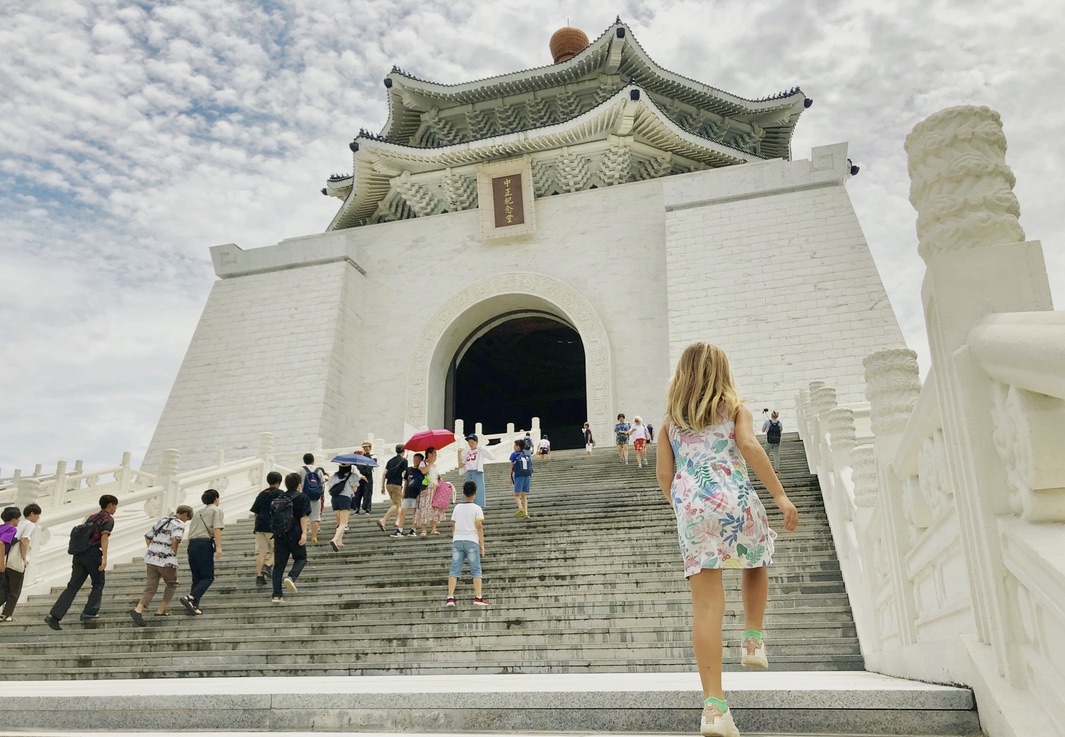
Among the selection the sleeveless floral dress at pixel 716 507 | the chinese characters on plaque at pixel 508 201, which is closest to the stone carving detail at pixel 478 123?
the chinese characters on plaque at pixel 508 201

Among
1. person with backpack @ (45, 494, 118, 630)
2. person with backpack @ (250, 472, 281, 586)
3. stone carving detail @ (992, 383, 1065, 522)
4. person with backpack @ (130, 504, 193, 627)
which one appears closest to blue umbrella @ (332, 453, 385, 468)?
person with backpack @ (250, 472, 281, 586)

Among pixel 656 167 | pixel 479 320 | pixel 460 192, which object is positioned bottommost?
pixel 479 320

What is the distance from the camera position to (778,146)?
2116cm

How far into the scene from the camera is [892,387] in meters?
3.09

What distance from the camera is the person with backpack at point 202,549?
618cm

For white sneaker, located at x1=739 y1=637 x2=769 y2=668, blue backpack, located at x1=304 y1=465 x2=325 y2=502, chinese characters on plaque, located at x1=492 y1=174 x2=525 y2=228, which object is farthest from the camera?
chinese characters on plaque, located at x1=492 y1=174 x2=525 y2=228

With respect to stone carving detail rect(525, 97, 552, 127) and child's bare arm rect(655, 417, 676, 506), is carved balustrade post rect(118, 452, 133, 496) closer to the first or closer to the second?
child's bare arm rect(655, 417, 676, 506)

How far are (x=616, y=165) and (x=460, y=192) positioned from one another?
371cm

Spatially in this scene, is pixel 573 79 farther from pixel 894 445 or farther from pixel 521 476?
pixel 894 445

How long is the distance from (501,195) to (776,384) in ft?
24.9

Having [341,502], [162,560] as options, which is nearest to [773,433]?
[341,502]

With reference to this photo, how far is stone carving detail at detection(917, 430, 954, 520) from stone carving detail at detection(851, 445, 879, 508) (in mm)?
1944

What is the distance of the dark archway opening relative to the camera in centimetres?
2034

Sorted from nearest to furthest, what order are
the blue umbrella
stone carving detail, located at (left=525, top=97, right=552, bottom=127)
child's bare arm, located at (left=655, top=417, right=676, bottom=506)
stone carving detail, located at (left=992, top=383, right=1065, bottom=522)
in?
1. stone carving detail, located at (left=992, top=383, right=1065, bottom=522)
2. child's bare arm, located at (left=655, top=417, right=676, bottom=506)
3. the blue umbrella
4. stone carving detail, located at (left=525, top=97, right=552, bottom=127)
